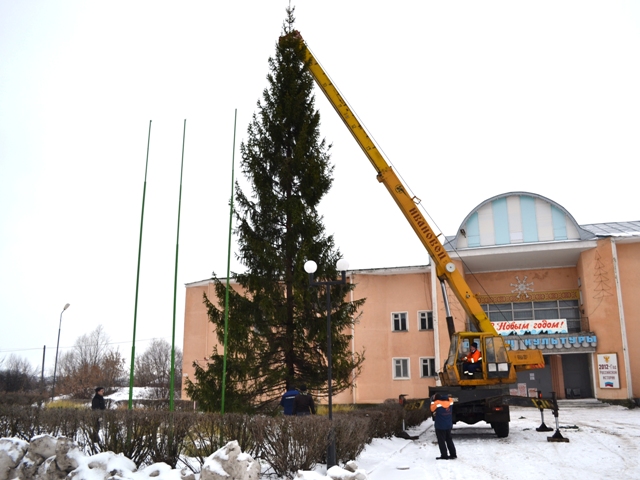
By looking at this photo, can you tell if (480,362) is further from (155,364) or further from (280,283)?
(155,364)

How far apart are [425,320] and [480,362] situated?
57.3 ft

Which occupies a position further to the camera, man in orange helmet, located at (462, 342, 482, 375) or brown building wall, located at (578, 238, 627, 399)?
brown building wall, located at (578, 238, 627, 399)

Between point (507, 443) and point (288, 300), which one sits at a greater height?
point (288, 300)

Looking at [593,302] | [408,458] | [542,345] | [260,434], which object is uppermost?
[593,302]

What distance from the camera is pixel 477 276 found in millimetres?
36031

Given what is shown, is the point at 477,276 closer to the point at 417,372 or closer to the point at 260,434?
the point at 417,372

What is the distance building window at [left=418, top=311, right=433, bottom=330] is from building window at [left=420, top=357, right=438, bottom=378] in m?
1.84

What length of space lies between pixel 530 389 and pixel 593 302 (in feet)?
21.8

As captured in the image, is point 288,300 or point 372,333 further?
point 372,333

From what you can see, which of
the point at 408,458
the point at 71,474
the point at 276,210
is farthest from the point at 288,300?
the point at 71,474

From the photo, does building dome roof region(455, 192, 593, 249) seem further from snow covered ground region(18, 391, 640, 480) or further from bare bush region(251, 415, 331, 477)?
bare bush region(251, 415, 331, 477)

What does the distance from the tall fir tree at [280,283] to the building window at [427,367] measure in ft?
60.0

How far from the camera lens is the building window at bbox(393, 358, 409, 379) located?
114 feet

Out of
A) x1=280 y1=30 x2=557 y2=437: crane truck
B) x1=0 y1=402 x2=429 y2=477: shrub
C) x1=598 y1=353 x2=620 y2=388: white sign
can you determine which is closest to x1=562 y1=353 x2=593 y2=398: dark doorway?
x1=598 y1=353 x2=620 y2=388: white sign
